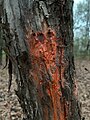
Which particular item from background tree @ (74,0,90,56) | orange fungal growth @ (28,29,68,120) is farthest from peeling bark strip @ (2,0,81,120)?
background tree @ (74,0,90,56)

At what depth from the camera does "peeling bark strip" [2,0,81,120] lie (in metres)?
1.95

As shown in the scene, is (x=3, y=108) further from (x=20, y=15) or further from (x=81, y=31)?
(x=81, y=31)

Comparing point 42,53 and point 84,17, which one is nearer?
point 42,53

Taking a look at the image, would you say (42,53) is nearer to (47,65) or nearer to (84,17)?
(47,65)

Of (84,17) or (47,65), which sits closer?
(47,65)

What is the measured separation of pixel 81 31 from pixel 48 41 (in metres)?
39.6

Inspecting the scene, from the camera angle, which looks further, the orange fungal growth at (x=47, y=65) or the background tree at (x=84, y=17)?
the background tree at (x=84, y=17)

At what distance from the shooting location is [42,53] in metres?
2.00

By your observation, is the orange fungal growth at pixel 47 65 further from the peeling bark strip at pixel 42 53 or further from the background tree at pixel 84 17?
the background tree at pixel 84 17

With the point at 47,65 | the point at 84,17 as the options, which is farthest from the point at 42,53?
the point at 84,17

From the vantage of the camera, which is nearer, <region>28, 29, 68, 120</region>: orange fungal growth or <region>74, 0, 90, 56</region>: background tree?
<region>28, 29, 68, 120</region>: orange fungal growth

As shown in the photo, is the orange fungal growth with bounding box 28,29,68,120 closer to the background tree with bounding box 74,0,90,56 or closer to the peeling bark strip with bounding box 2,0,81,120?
the peeling bark strip with bounding box 2,0,81,120

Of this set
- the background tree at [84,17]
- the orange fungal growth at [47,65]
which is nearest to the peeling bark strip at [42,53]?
the orange fungal growth at [47,65]

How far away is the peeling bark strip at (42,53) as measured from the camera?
1950mm
